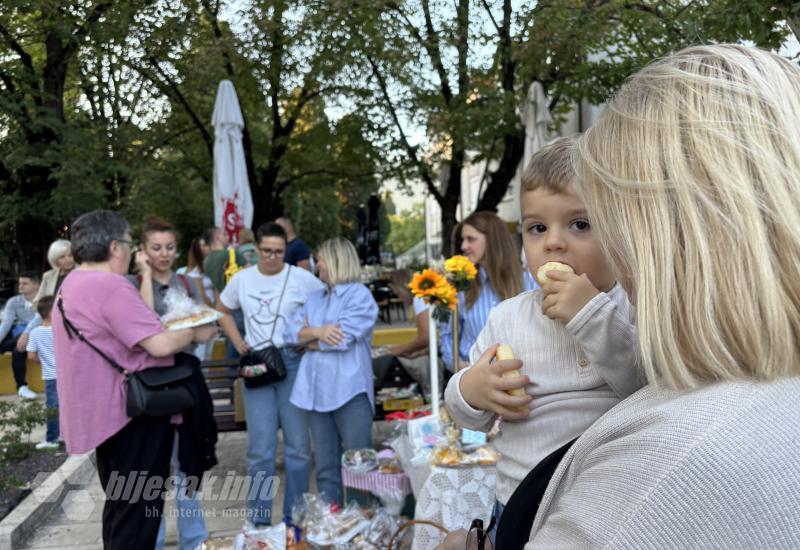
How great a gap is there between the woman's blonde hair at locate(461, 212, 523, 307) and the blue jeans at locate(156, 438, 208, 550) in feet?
7.11

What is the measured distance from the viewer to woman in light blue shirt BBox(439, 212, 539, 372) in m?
4.41

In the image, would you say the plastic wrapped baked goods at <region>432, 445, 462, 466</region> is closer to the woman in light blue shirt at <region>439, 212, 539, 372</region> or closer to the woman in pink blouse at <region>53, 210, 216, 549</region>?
the woman in light blue shirt at <region>439, 212, 539, 372</region>

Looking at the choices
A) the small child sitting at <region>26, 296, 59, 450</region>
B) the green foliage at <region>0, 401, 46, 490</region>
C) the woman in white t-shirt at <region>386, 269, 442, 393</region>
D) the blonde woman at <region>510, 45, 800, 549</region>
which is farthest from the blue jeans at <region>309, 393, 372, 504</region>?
the blonde woman at <region>510, 45, 800, 549</region>

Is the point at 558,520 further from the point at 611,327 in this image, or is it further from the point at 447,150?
the point at 447,150

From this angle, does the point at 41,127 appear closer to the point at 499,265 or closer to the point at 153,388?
the point at 153,388

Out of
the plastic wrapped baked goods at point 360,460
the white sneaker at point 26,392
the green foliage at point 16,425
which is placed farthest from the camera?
the white sneaker at point 26,392

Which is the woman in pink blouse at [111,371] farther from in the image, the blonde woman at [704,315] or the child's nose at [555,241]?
the blonde woman at [704,315]

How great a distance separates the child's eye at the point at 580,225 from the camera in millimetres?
1719

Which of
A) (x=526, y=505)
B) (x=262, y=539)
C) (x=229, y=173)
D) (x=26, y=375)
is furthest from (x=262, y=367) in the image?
(x=26, y=375)

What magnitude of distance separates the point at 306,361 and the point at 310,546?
1.40 metres

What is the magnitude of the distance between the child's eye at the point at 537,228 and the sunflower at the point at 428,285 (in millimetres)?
1934


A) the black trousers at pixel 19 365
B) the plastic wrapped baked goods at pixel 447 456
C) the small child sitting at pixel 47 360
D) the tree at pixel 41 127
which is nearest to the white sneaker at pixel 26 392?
the black trousers at pixel 19 365

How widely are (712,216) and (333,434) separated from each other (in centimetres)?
432

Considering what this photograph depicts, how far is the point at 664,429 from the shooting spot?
0.79 metres
